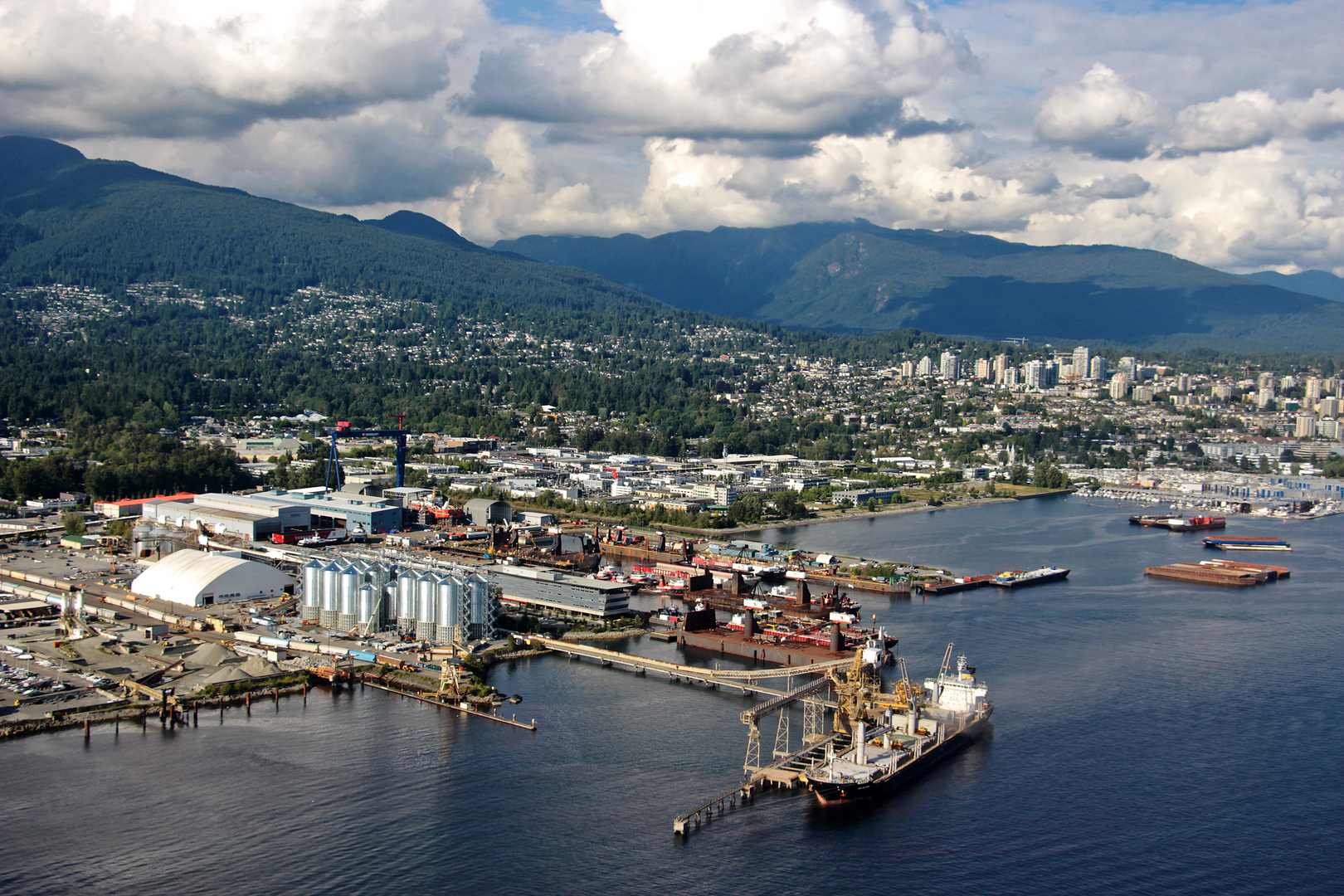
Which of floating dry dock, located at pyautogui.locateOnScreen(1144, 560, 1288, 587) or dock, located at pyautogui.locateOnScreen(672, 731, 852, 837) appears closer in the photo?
dock, located at pyautogui.locateOnScreen(672, 731, 852, 837)

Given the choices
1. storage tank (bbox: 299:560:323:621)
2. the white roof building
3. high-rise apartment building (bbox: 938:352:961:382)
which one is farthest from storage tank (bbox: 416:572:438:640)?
high-rise apartment building (bbox: 938:352:961:382)

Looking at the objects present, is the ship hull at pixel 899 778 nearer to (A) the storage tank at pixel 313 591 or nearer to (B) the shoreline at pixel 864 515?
(A) the storage tank at pixel 313 591

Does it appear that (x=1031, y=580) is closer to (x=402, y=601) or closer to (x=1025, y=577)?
(x=1025, y=577)

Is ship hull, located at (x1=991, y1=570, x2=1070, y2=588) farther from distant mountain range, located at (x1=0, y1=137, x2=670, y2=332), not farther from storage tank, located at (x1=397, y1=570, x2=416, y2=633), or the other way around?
distant mountain range, located at (x1=0, y1=137, x2=670, y2=332)

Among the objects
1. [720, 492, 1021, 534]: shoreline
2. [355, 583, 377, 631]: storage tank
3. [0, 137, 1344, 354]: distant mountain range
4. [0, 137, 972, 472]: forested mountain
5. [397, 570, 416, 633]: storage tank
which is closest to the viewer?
[397, 570, 416, 633]: storage tank

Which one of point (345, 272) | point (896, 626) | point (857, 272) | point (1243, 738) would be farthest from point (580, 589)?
point (857, 272)

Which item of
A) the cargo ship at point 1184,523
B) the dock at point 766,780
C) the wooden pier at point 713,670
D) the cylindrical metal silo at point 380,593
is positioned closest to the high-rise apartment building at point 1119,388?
the cargo ship at point 1184,523

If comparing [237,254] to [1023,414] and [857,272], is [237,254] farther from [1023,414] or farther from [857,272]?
[857,272]
